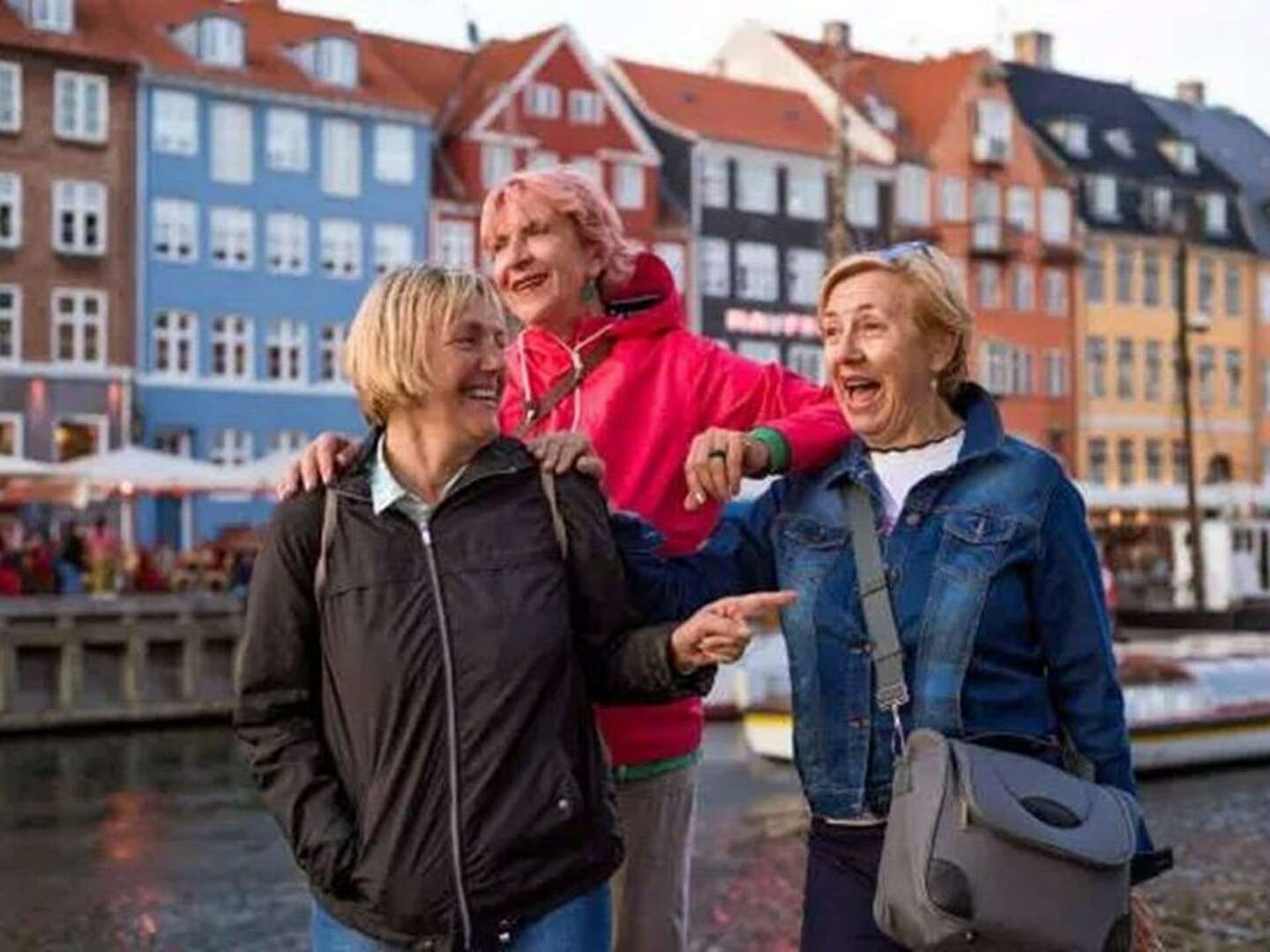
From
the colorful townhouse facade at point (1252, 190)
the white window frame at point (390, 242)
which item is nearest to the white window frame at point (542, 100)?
the white window frame at point (390, 242)

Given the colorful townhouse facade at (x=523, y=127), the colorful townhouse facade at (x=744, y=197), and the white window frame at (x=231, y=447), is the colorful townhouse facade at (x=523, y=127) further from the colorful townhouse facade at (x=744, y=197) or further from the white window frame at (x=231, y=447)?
the white window frame at (x=231, y=447)

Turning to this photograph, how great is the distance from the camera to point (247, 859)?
45.8ft

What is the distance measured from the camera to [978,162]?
6350cm

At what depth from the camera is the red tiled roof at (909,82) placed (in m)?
63.0

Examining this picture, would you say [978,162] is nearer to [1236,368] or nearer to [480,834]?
[1236,368]

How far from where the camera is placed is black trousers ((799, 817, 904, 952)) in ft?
12.3

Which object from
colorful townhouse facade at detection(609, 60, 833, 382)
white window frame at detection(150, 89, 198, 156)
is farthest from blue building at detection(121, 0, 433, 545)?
colorful townhouse facade at detection(609, 60, 833, 382)

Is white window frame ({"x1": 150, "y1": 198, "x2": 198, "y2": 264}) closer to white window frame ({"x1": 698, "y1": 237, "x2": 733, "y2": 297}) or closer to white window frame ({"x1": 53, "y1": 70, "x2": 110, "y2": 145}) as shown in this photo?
white window frame ({"x1": 53, "y1": 70, "x2": 110, "y2": 145})

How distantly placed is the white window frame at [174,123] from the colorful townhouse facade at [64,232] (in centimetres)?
55

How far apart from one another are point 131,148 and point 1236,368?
124 feet

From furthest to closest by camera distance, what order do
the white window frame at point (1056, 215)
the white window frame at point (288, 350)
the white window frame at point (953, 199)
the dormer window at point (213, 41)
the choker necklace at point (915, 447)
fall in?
the white window frame at point (1056, 215)
the white window frame at point (953, 199)
the white window frame at point (288, 350)
the dormer window at point (213, 41)
the choker necklace at point (915, 447)

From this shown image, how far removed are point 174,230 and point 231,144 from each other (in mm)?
2289

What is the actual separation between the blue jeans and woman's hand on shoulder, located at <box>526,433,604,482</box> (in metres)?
0.64

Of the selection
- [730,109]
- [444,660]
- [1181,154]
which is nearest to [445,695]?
[444,660]
